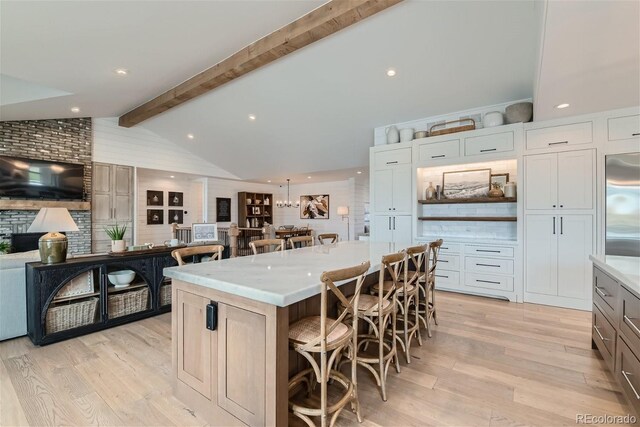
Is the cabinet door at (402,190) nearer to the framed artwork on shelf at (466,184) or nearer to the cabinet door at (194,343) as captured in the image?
the framed artwork on shelf at (466,184)

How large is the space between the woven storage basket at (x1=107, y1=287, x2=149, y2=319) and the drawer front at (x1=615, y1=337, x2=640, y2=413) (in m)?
4.31

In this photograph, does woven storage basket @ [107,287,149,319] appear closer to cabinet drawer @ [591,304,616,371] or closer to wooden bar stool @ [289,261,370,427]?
wooden bar stool @ [289,261,370,427]

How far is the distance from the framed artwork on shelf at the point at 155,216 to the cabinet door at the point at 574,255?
9.49 meters

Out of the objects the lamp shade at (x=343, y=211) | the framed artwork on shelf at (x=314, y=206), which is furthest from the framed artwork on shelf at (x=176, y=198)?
the lamp shade at (x=343, y=211)

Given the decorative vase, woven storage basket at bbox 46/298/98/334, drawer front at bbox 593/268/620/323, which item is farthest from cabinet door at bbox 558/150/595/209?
woven storage basket at bbox 46/298/98/334

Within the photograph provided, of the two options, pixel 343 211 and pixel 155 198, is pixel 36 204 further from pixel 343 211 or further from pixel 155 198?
pixel 343 211

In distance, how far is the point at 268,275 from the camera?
1.74 metres

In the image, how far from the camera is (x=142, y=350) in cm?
263

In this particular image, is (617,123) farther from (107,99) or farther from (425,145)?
(107,99)

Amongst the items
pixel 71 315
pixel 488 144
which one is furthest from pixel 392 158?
pixel 71 315

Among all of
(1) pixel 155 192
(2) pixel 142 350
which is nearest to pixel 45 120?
(1) pixel 155 192

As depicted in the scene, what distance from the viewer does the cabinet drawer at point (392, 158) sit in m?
4.93

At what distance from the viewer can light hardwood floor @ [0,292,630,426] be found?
1.77 meters

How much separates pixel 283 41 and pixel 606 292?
3.86m
